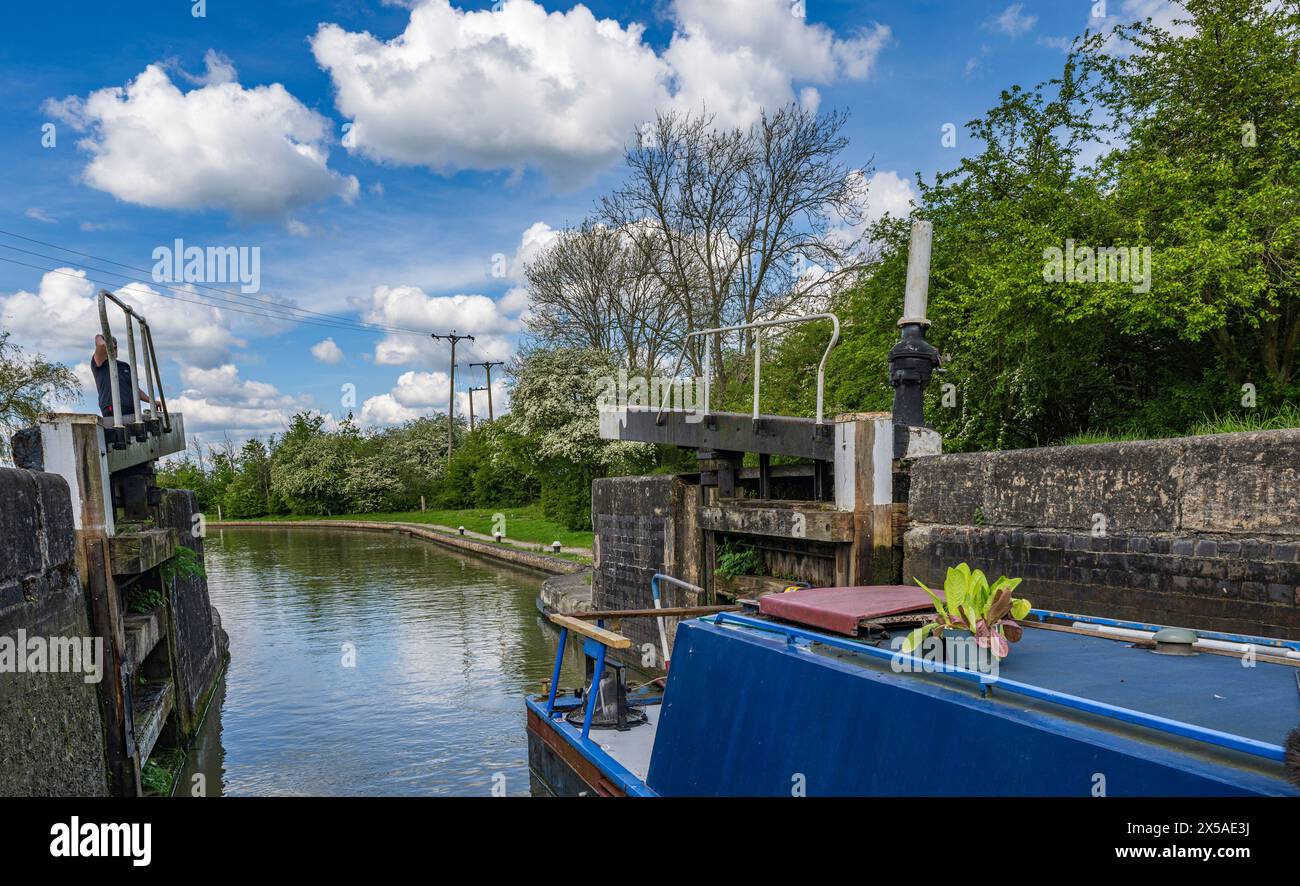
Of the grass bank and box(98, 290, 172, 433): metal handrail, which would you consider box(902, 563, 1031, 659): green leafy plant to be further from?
box(98, 290, 172, 433): metal handrail

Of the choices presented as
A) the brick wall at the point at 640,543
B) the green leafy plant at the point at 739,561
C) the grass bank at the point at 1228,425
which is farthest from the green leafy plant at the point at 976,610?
the brick wall at the point at 640,543

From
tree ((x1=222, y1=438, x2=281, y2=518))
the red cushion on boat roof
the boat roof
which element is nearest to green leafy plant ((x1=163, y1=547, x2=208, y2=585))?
the red cushion on boat roof

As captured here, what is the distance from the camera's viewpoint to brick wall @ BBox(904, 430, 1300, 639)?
4.67 metres

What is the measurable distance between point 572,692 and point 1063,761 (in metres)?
5.17

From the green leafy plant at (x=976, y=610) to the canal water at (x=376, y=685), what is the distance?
5.28 meters

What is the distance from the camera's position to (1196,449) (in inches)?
200

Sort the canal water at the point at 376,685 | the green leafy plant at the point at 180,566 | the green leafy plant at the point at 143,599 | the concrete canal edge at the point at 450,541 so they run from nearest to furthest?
the green leafy plant at the point at 143,599
the canal water at the point at 376,685
the green leafy plant at the point at 180,566
the concrete canal edge at the point at 450,541

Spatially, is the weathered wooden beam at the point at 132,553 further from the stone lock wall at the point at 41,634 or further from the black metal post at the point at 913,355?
the black metal post at the point at 913,355

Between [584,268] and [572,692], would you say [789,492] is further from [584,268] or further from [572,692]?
[584,268]

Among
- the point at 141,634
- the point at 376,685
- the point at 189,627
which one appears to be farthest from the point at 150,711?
the point at 376,685

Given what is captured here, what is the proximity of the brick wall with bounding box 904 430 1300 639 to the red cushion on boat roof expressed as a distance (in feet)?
6.64

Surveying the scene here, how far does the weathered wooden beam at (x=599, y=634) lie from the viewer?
467 cm
